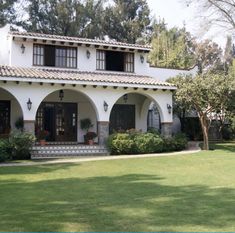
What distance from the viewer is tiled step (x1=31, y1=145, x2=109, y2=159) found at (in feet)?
68.6

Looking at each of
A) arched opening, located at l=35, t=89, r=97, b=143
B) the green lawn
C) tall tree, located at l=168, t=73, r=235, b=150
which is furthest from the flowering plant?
the green lawn

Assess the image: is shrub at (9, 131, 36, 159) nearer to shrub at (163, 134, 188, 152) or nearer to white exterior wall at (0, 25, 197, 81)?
white exterior wall at (0, 25, 197, 81)

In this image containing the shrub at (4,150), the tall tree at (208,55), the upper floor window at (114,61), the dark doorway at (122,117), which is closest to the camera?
the shrub at (4,150)

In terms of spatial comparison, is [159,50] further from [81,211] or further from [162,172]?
[81,211]

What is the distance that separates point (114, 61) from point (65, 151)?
7.72m

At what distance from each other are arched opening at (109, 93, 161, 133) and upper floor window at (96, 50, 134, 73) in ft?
6.06

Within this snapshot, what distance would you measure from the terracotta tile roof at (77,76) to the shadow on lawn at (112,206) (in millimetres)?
9661

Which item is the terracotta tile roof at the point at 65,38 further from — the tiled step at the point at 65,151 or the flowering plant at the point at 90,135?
the tiled step at the point at 65,151

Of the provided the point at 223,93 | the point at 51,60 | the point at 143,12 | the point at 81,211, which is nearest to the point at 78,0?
the point at 143,12

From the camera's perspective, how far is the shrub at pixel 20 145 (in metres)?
19.4

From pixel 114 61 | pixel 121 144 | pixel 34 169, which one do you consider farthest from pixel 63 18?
pixel 34 169

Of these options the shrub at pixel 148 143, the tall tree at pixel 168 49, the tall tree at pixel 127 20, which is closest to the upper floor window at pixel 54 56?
the shrub at pixel 148 143

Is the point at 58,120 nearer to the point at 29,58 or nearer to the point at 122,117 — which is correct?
the point at 29,58

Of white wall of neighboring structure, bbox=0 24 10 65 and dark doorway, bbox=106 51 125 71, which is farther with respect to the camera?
dark doorway, bbox=106 51 125 71
